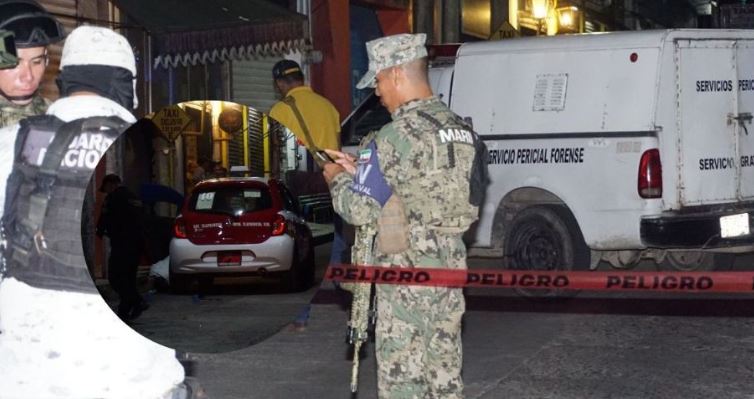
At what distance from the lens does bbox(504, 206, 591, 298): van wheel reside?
36.1ft

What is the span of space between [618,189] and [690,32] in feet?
4.67

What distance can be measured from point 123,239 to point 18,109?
66 cm

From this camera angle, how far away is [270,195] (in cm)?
545

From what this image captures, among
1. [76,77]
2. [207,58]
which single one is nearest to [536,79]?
[207,58]

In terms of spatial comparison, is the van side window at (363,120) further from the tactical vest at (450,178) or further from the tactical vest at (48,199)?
the tactical vest at (48,199)

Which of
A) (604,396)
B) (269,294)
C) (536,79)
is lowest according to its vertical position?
(604,396)

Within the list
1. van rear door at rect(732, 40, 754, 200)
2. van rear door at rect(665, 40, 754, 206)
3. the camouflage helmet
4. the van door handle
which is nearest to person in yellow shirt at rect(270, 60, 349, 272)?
the camouflage helmet

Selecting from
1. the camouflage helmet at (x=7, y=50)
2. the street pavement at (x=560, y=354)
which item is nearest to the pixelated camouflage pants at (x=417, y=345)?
the street pavement at (x=560, y=354)

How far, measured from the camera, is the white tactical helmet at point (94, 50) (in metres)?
4.04

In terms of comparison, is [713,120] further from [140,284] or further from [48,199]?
[48,199]

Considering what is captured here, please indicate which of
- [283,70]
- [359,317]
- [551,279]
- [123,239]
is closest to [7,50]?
[123,239]

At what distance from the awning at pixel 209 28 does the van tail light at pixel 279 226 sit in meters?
6.00

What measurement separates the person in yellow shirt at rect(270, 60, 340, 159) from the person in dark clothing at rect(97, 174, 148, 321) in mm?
1429

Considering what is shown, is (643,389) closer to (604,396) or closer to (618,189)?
(604,396)
